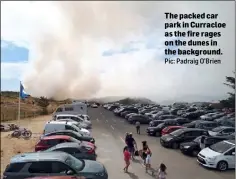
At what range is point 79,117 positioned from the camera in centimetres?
2983

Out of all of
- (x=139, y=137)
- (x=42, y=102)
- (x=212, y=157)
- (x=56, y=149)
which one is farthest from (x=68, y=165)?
(x=42, y=102)

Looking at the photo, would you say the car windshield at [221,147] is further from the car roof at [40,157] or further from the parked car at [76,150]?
the car roof at [40,157]

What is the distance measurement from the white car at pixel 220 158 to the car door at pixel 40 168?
23.5 feet

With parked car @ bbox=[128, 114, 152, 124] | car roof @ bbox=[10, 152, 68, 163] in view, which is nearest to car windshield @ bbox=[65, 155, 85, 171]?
car roof @ bbox=[10, 152, 68, 163]

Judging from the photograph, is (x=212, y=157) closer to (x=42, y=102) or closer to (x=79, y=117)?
(x=79, y=117)

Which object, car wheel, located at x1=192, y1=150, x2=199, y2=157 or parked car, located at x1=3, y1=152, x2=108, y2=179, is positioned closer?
parked car, located at x1=3, y1=152, x2=108, y2=179

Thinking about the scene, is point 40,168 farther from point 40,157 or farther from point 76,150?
point 76,150

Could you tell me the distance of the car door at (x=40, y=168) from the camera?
11.6 meters

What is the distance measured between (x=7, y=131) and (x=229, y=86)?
2389cm

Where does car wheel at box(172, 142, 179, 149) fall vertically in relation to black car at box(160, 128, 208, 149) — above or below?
below

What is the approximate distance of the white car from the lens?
15102mm

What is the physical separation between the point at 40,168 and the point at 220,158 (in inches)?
305

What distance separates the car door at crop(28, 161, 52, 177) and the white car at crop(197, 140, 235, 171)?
7.15 m

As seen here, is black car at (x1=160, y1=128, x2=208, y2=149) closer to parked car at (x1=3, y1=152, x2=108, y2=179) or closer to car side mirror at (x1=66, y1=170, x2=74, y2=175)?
parked car at (x1=3, y1=152, x2=108, y2=179)
